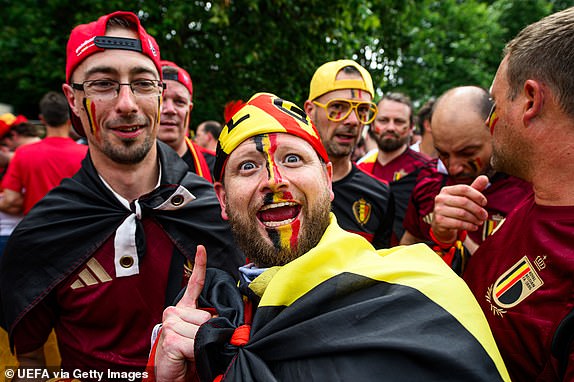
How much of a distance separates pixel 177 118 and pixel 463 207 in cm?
274

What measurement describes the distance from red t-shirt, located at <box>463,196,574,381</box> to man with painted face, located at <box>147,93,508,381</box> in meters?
0.18

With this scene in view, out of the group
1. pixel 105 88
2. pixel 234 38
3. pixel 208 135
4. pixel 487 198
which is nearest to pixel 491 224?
pixel 487 198

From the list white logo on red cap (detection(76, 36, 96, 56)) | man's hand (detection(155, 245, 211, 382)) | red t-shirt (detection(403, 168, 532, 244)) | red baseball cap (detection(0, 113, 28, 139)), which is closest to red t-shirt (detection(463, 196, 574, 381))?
red t-shirt (detection(403, 168, 532, 244))

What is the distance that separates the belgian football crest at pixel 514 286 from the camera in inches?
64.0

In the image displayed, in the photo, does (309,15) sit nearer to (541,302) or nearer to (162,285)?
(162,285)

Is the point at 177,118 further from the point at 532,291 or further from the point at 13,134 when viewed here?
the point at 13,134

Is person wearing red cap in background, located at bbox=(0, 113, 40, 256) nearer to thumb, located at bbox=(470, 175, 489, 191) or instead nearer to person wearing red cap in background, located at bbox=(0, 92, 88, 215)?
person wearing red cap in background, located at bbox=(0, 92, 88, 215)

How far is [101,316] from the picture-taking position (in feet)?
7.70

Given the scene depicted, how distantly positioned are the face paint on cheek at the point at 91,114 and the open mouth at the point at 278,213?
117cm

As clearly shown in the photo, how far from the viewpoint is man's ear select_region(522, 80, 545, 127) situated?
1.66m

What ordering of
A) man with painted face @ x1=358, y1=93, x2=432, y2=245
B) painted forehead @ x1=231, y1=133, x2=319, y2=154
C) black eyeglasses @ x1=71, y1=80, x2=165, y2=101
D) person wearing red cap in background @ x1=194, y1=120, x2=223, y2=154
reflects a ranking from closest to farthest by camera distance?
painted forehead @ x1=231, y1=133, x2=319, y2=154 < black eyeglasses @ x1=71, y1=80, x2=165, y2=101 < man with painted face @ x1=358, y1=93, x2=432, y2=245 < person wearing red cap in background @ x1=194, y1=120, x2=223, y2=154

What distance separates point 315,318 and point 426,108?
572 cm

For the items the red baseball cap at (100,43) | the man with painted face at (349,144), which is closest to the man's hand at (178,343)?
the red baseball cap at (100,43)

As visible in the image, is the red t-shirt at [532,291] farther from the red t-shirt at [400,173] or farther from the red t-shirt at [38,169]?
the red t-shirt at [38,169]
